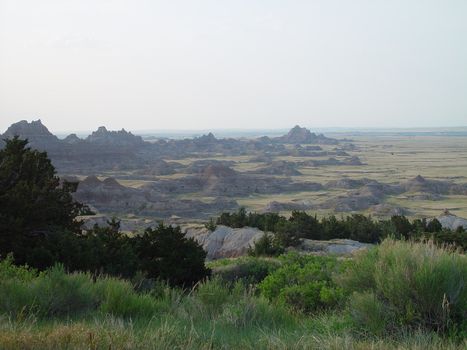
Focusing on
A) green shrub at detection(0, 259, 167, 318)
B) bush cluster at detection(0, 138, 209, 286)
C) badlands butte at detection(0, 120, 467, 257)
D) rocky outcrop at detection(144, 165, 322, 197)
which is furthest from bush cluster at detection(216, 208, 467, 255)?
rocky outcrop at detection(144, 165, 322, 197)

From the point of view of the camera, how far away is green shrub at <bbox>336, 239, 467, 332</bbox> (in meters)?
6.50

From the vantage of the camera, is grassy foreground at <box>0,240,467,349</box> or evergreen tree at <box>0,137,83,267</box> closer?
grassy foreground at <box>0,240,467,349</box>

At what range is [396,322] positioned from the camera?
21.5 ft

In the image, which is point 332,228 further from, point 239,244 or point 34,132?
point 34,132

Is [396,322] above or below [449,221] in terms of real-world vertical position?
above

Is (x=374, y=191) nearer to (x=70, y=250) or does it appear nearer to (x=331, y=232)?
(x=331, y=232)

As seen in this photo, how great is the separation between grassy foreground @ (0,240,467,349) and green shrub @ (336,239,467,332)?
1 cm

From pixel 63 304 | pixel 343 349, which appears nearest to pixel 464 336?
pixel 343 349

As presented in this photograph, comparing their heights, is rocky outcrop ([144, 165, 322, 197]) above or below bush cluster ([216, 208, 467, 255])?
below

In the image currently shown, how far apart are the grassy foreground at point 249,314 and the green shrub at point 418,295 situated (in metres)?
0.01

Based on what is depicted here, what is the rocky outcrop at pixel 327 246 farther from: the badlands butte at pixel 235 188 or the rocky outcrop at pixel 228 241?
the badlands butte at pixel 235 188

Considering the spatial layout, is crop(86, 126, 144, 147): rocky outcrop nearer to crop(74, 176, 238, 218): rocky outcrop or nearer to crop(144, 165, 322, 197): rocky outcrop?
crop(144, 165, 322, 197): rocky outcrop

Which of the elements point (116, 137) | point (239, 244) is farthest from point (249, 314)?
point (116, 137)

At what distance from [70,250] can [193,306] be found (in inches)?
229
